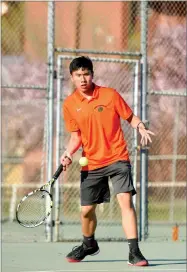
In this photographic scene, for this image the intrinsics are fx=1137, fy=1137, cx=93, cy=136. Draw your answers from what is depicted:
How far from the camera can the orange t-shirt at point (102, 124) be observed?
1030cm

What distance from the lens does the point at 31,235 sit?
1370cm

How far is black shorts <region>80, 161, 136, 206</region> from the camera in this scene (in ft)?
33.9

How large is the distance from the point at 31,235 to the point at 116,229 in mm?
1435

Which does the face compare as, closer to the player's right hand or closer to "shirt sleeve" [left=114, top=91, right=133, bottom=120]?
"shirt sleeve" [left=114, top=91, right=133, bottom=120]

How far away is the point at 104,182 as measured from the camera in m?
10.6

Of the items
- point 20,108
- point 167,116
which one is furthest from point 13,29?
point 167,116

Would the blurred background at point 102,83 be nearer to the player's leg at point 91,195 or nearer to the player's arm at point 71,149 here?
the player's leg at point 91,195

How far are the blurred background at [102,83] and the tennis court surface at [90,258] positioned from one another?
205 cm

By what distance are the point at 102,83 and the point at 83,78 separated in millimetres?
8753

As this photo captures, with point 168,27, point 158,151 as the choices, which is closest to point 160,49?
point 168,27

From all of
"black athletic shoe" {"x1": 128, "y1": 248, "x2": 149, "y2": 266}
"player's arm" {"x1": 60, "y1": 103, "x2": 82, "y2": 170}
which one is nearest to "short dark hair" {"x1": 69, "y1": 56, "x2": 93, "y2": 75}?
"player's arm" {"x1": 60, "y1": 103, "x2": 82, "y2": 170}

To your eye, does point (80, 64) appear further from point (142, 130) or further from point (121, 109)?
point (142, 130)

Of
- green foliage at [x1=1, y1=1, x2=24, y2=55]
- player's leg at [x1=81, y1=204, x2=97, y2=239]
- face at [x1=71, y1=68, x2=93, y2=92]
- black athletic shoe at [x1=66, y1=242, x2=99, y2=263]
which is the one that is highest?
green foliage at [x1=1, y1=1, x2=24, y2=55]

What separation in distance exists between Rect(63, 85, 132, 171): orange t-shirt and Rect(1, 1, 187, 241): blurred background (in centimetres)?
433
